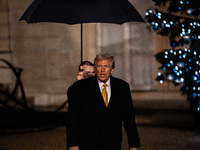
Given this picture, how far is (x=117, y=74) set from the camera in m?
12.9

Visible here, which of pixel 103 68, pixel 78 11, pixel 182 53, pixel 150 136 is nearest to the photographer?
pixel 103 68

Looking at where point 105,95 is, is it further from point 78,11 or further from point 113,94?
point 78,11

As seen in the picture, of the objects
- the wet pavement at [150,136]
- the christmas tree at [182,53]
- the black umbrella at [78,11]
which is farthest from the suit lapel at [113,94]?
→ the christmas tree at [182,53]

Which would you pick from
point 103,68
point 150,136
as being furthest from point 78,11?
point 150,136

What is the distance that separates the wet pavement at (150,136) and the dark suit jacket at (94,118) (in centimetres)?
333

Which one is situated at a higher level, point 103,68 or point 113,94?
point 103,68

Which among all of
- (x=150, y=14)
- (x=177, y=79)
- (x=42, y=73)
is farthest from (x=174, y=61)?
(x=42, y=73)

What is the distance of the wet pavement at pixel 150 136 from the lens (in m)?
7.19

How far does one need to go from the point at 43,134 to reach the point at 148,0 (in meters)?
5.67

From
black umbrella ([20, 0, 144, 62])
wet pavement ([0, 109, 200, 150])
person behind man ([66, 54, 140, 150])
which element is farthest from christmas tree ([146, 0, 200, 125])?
person behind man ([66, 54, 140, 150])

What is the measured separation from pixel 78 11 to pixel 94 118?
1.31 m

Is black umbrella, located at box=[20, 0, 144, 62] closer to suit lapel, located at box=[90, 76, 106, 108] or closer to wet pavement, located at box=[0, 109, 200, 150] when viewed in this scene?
suit lapel, located at box=[90, 76, 106, 108]

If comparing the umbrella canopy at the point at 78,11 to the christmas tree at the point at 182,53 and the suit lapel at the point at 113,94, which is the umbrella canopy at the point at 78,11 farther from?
the christmas tree at the point at 182,53

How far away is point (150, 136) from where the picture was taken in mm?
8102
